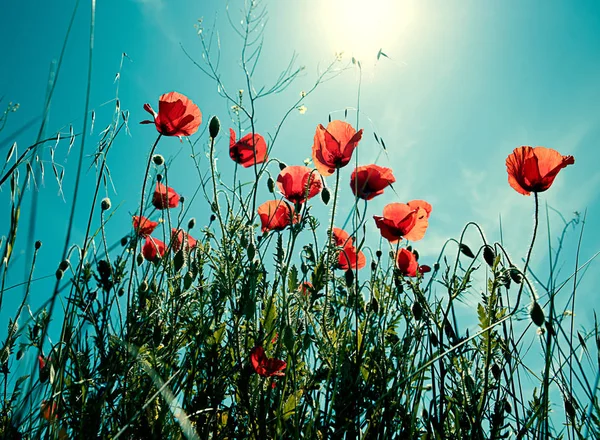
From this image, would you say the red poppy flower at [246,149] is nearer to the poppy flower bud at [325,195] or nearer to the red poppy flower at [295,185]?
the red poppy flower at [295,185]

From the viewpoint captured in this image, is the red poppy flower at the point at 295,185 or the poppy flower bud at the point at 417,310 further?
the red poppy flower at the point at 295,185

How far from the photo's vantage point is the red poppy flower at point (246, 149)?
2.09m

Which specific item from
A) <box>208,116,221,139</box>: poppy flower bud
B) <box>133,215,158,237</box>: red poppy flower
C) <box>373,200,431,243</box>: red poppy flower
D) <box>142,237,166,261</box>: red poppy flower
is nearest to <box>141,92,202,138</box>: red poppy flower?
<box>208,116,221,139</box>: poppy flower bud

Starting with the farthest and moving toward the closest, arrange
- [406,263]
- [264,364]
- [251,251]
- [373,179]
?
[406,263] → [373,179] → [251,251] → [264,364]

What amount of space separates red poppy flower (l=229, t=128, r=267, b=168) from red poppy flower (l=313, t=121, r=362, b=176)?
238 mm

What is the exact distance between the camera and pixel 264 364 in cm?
156

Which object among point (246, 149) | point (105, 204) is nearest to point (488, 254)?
point (246, 149)

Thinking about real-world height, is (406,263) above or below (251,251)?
below

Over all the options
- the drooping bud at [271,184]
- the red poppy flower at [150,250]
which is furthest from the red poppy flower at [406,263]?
the red poppy flower at [150,250]

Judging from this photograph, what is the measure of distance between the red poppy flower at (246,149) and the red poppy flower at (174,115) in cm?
19

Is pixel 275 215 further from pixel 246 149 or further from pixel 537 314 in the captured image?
pixel 537 314

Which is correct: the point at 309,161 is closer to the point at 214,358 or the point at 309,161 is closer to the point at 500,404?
the point at 214,358

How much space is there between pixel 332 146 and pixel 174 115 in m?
0.68

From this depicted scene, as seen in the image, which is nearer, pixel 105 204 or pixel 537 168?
pixel 537 168
